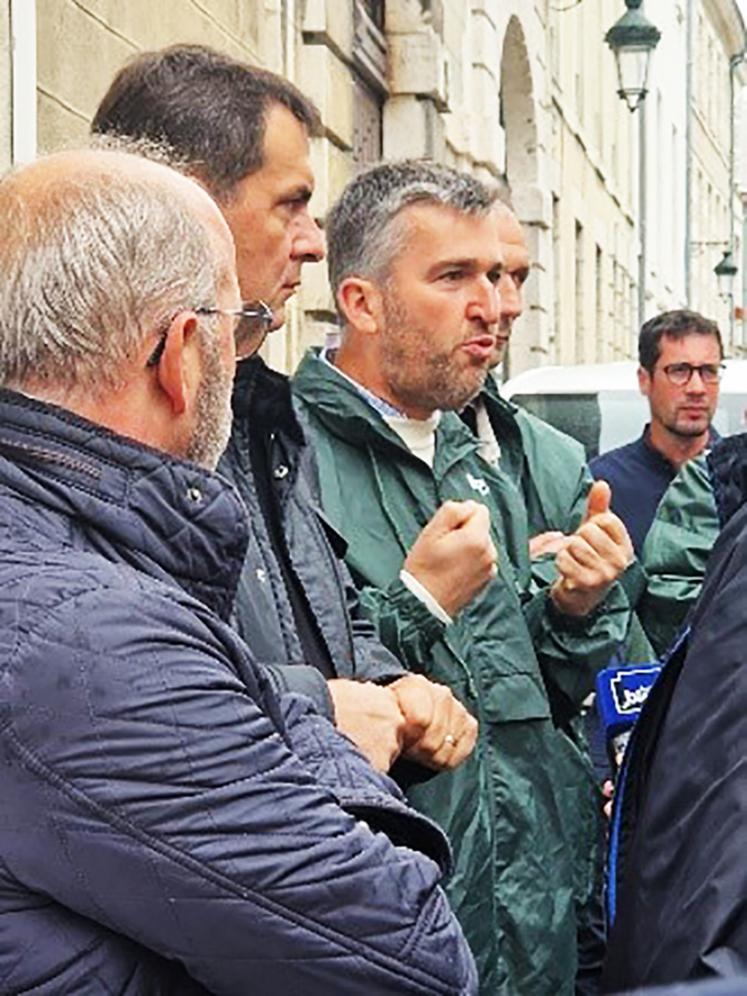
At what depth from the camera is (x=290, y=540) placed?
2.87 metres

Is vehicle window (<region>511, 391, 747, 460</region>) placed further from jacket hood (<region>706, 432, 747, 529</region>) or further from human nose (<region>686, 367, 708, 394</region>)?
jacket hood (<region>706, 432, 747, 529</region>)

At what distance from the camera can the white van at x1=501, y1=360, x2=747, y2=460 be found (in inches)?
301

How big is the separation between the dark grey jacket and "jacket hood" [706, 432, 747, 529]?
48 cm

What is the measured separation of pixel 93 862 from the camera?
5.98 feet

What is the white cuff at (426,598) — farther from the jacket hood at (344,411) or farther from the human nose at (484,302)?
the human nose at (484,302)

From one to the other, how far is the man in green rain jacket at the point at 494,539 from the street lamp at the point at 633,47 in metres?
12.3

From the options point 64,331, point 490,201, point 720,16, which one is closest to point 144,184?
point 64,331

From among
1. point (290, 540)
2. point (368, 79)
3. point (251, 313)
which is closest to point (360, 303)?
point (290, 540)

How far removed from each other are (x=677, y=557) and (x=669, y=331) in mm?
2100

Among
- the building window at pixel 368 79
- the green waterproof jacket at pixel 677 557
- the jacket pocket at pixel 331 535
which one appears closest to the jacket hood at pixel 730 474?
the jacket pocket at pixel 331 535

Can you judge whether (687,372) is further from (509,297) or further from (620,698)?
(620,698)

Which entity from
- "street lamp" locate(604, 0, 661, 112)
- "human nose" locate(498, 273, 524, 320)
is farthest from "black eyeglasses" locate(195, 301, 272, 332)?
"street lamp" locate(604, 0, 661, 112)

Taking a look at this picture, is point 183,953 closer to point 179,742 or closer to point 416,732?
point 179,742

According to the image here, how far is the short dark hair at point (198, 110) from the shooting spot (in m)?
2.98
